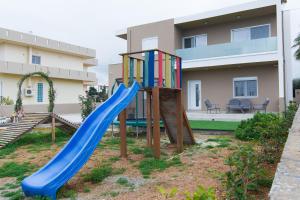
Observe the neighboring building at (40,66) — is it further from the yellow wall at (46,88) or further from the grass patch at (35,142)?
the grass patch at (35,142)

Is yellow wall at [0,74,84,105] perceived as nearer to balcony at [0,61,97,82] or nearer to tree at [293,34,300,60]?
balcony at [0,61,97,82]

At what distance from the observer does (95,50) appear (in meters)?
39.3

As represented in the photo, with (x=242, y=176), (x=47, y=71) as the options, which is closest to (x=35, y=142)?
(x=242, y=176)

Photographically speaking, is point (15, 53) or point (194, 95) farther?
point (15, 53)

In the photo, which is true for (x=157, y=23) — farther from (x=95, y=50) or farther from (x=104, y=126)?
(x=95, y=50)

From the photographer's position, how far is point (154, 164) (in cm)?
683

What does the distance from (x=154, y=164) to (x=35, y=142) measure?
632cm

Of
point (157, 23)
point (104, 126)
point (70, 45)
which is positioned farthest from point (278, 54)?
point (70, 45)

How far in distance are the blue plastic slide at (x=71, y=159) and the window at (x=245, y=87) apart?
1323 centimetres

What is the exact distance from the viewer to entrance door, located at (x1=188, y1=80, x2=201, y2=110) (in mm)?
20656

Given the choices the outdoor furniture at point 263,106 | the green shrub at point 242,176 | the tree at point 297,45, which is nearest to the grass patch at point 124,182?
the green shrub at point 242,176

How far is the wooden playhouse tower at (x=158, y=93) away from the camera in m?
7.65

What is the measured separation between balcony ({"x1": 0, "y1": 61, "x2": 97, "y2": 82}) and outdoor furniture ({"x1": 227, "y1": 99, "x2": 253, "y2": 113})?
50.1 feet

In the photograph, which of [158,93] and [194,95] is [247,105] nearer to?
[194,95]
